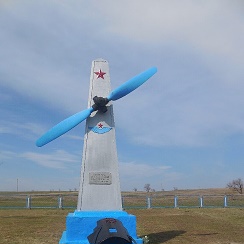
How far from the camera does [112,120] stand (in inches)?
426

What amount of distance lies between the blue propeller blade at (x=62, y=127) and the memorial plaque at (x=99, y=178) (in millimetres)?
1531

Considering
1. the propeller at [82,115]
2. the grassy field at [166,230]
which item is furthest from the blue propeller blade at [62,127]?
the grassy field at [166,230]

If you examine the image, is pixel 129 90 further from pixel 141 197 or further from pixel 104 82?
pixel 141 197

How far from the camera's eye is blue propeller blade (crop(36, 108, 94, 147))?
10.3 meters

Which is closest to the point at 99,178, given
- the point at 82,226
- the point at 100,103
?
the point at 82,226

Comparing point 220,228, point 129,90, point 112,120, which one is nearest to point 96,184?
point 112,120

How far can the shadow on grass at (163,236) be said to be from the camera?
11047 millimetres

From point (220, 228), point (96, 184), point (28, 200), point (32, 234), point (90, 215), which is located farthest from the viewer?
point (28, 200)

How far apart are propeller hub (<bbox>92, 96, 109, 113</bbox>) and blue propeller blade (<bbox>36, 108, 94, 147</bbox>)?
0.29m

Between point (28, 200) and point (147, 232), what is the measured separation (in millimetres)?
12474

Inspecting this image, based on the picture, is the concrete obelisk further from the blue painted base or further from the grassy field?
the grassy field

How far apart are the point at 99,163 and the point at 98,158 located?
0.15m

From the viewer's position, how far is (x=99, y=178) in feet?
33.6

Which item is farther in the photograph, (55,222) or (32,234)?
(55,222)
